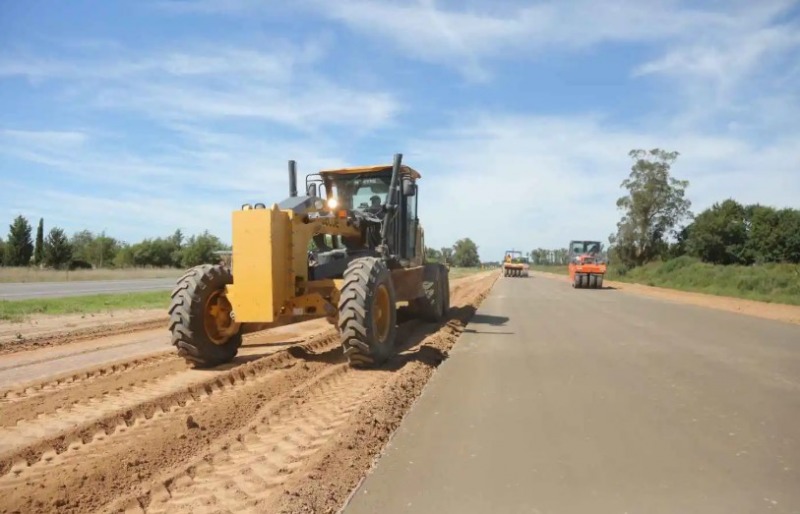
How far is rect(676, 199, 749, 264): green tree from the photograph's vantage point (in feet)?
198

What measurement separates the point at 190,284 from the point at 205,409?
8.51 feet

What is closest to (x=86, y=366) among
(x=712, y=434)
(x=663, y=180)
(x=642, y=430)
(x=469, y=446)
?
A: (x=469, y=446)

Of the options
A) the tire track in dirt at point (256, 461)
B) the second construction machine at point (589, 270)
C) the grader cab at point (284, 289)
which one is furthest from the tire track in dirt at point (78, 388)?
the second construction machine at point (589, 270)

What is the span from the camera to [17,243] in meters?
60.2

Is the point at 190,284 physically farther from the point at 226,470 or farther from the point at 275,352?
the point at 226,470

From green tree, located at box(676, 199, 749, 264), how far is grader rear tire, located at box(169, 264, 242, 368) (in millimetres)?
61977

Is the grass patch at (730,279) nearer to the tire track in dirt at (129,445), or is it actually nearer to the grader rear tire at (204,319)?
the grader rear tire at (204,319)

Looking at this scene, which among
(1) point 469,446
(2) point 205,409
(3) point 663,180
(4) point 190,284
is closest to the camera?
(1) point 469,446

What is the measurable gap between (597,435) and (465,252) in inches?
4883

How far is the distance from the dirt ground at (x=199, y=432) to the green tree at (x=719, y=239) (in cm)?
6095

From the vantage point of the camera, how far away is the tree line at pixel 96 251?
59.4m

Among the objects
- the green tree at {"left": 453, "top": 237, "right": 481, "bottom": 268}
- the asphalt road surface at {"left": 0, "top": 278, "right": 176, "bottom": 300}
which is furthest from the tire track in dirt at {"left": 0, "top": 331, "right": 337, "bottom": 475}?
the green tree at {"left": 453, "top": 237, "right": 481, "bottom": 268}

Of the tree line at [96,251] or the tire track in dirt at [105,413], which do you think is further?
the tree line at [96,251]

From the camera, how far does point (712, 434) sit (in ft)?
15.6
